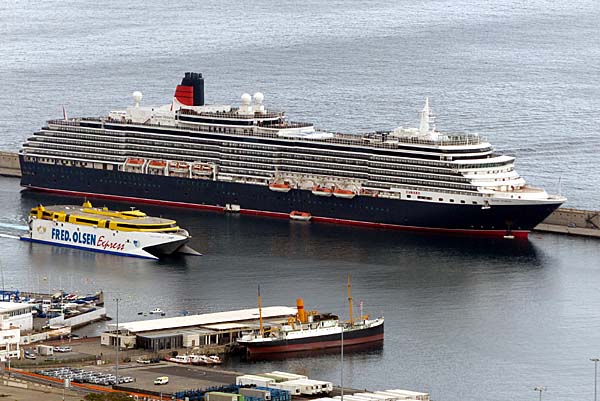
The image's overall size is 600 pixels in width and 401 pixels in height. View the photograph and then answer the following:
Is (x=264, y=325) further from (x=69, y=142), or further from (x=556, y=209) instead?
(x=69, y=142)

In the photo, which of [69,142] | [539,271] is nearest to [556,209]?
[539,271]

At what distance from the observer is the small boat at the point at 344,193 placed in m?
122

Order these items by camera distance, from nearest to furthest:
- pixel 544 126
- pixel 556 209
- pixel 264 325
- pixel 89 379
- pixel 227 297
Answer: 1. pixel 89 379
2. pixel 264 325
3. pixel 227 297
4. pixel 556 209
5. pixel 544 126

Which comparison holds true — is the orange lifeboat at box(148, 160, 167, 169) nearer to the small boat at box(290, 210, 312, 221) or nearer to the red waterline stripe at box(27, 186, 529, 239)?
the red waterline stripe at box(27, 186, 529, 239)

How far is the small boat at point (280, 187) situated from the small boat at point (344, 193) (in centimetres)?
284

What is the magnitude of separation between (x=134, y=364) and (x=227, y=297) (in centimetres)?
1428

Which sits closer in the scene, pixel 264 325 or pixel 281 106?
pixel 264 325

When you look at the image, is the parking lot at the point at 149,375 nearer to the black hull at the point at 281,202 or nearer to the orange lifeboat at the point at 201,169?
the black hull at the point at 281,202

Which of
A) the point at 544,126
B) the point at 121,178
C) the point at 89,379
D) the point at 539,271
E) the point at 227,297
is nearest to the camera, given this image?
the point at 89,379

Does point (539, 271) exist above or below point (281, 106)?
below

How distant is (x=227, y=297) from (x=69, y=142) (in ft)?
116

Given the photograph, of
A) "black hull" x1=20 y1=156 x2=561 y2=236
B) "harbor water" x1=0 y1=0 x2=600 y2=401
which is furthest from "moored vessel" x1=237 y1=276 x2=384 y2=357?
"black hull" x1=20 y1=156 x2=561 y2=236

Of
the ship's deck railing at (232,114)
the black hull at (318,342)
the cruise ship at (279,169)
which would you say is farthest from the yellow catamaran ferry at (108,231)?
the black hull at (318,342)

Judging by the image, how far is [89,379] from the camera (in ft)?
272
